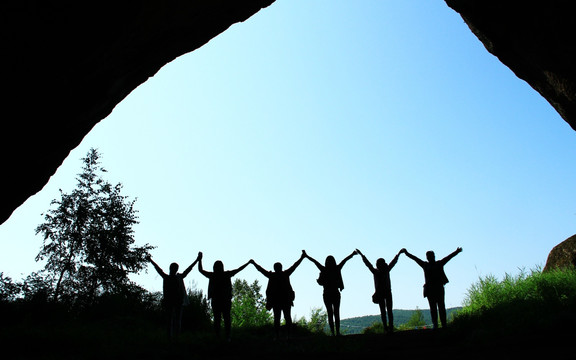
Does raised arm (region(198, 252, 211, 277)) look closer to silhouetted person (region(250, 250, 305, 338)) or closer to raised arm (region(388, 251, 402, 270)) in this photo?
silhouetted person (region(250, 250, 305, 338))

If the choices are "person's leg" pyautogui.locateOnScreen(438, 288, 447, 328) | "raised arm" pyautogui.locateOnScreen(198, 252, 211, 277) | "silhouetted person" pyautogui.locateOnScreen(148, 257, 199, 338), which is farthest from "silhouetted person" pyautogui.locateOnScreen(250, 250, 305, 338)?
"person's leg" pyautogui.locateOnScreen(438, 288, 447, 328)

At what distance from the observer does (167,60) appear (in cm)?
938

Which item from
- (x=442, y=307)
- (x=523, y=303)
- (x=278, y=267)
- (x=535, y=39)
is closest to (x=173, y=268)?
(x=278, y=267)

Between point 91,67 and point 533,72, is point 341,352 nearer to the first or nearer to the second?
point 91,67

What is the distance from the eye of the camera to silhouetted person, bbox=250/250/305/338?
364 inches

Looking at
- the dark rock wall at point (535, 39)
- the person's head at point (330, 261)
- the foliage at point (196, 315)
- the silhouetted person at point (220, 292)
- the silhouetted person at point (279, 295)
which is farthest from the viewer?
the foliage at point (196, 315)

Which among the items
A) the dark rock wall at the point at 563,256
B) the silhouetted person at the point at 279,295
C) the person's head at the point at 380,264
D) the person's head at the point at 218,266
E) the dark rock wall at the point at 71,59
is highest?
the dark rock wall at the point at 71,59

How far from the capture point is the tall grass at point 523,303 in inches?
259

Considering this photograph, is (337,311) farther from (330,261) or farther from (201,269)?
(201,269)

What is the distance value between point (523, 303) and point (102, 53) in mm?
10379

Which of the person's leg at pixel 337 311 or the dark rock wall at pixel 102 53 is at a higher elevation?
the dark rock wall at pixel 102 53

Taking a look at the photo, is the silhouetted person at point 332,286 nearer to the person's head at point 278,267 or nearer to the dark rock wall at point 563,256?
the person's head at point 278,267

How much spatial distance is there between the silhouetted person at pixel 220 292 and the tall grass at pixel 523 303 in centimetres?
508

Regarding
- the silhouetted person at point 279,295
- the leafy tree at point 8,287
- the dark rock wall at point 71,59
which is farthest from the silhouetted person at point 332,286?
the leafy tree at point 8,287
